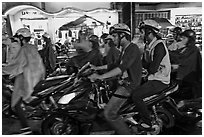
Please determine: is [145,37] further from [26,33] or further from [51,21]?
[26,33]

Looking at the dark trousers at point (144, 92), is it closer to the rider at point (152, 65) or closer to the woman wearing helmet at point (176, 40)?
the rider at point (152, 65)

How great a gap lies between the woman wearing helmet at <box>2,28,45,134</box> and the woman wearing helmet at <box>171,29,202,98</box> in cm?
111

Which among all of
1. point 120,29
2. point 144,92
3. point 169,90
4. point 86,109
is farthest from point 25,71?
point 169,90

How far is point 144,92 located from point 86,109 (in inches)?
19.5

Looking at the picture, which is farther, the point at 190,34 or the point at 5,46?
the point at 190,34

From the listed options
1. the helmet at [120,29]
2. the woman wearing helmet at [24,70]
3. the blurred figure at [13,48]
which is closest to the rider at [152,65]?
the helmet at [120,29]

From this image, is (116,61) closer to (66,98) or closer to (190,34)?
(66,98)

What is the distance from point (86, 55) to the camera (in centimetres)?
268

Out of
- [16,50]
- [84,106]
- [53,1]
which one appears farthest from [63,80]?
[53,1]

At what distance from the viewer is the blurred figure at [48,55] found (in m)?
2.68

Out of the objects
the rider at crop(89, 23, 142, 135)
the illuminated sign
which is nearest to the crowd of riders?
the rider at crop(89, 23, 142, 135)

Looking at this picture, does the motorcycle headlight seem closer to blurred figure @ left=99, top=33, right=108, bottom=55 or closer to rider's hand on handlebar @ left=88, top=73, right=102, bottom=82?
rider's hand on handlebar @ left=88, top=73, right=102, bottom=82

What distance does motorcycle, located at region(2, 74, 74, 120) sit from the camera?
8.79 ft

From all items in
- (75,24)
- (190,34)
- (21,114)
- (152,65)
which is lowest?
(21,114)
